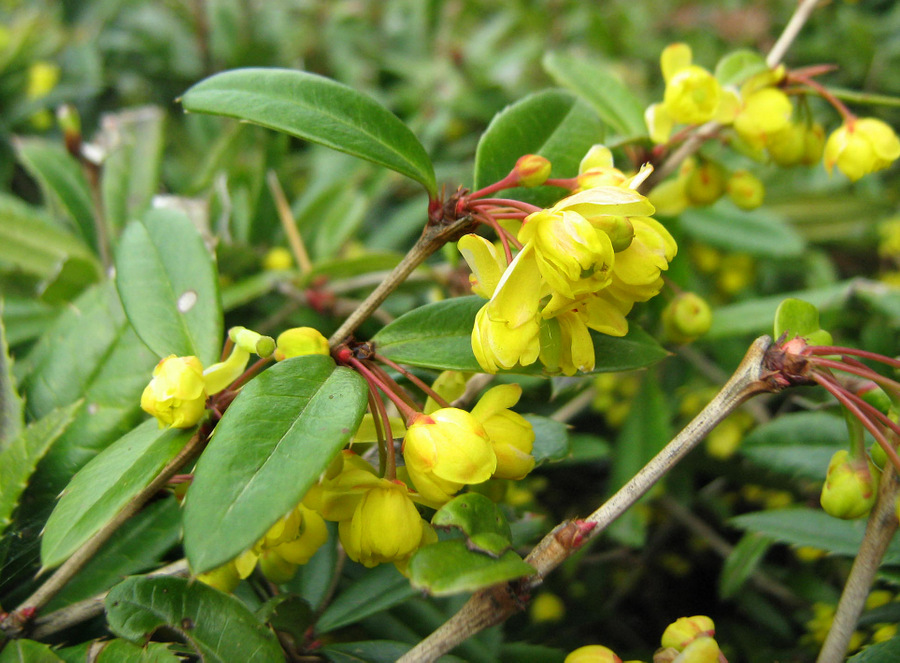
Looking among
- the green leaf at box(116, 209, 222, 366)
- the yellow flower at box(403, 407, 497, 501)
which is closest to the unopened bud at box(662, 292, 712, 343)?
the yellow flower at box(403, 407, 497, 501)

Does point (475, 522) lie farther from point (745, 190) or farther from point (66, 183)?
point (66, 183)

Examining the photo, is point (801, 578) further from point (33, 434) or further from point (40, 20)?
point (40, 20)

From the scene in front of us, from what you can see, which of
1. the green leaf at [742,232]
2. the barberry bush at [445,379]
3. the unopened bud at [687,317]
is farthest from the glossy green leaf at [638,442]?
the green leaf at [742,232]

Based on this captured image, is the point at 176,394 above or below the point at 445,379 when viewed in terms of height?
above

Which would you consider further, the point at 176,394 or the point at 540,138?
the point at 540,138

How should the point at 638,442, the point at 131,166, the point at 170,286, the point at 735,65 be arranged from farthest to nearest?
1. the point at 131,166
2. the point at 638,442
3. the point at 735,65
4. the point at 170,286

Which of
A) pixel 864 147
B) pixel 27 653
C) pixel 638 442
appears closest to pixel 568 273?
pixel 864 147
